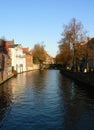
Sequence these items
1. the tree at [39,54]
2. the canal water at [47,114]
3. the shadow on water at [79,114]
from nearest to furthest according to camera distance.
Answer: the canal water at [47,114], the shadow on water at [79,114], the tree at [39,54]

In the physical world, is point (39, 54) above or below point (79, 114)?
above

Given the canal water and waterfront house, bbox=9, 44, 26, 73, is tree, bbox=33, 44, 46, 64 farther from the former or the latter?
the canal water

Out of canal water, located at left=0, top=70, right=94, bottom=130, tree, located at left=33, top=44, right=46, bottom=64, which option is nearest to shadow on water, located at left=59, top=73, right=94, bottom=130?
canal water, located at left=0, top=70, right=94, bottom=130

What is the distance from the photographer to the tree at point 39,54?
15400cm

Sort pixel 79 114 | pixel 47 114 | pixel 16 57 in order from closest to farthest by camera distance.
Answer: pixel 47 114
pixel 79 114
pixel 16 57

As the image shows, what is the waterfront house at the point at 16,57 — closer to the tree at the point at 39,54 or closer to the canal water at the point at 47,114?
the tree at the point at 39,54

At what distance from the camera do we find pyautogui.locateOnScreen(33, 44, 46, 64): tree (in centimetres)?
15400

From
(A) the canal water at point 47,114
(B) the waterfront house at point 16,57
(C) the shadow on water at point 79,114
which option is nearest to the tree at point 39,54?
(B) the waterfront house at point 16,57

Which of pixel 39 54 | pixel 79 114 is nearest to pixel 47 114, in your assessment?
pixel 79 114

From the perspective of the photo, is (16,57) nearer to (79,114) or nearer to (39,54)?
(39,54)

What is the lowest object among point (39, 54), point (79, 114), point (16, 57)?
point (79, 114)

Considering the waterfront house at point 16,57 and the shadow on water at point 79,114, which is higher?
the waterfront house at point 16,57

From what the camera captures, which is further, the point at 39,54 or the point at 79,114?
the point at 39,54

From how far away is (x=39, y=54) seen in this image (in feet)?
512
